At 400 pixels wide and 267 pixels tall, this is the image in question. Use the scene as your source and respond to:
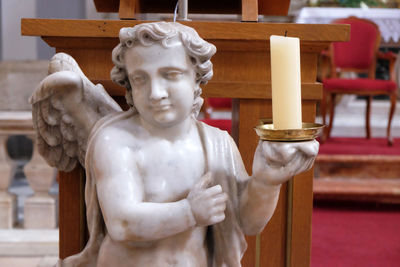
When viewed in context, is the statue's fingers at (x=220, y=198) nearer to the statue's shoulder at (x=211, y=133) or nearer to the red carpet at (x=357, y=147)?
the statue's shoulder at (x=211, y=133)

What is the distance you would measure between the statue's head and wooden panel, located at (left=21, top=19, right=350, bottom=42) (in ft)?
0.67

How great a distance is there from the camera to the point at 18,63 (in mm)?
4570

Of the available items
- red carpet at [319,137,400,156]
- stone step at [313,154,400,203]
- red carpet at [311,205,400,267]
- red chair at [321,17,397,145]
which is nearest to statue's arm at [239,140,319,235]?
red carpet at [311,205,400,267]

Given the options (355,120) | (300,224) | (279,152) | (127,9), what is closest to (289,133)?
(279,152)

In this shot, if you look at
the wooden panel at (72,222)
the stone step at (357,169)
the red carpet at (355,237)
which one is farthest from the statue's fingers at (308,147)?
the stone step at (357,169)

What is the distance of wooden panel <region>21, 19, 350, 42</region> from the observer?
126cm

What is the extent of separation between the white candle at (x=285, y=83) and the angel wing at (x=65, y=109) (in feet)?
1.49

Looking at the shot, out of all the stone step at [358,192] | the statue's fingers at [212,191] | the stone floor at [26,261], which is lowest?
the stone floor at [26,261]

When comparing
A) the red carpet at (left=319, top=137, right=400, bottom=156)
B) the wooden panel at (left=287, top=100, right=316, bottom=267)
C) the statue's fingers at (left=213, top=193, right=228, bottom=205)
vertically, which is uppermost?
the statue's fingers at (left=213, top=193, right=228, bottom=205)

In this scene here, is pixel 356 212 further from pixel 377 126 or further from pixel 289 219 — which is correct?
pixel 377 126

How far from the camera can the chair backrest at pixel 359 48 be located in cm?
509

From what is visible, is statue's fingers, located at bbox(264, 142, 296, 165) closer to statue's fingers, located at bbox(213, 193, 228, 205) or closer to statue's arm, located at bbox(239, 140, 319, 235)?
statue's arm, located at bbox(239, 140, 319, 235)

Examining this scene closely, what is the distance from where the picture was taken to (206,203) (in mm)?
1016

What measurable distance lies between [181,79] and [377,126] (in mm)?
5014
